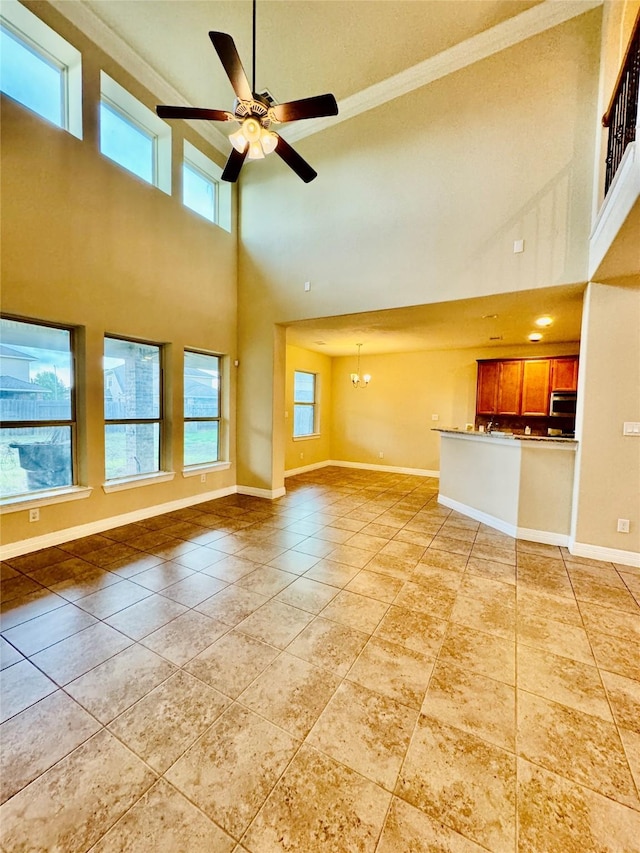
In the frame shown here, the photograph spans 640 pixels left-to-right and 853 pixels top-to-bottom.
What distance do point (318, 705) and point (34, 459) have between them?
3478mm

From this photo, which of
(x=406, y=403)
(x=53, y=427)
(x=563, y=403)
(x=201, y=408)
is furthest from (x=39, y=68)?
(x=563, y=403)

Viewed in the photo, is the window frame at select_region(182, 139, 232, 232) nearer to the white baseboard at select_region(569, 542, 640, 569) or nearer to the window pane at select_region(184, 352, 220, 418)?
the window pane at select_region(184, 352, 220, 418)

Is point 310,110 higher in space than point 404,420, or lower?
higher

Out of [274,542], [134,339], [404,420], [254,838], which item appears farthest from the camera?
[404,420]

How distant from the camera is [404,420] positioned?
25.5ft

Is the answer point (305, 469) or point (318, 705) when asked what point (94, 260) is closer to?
point (318, 705)

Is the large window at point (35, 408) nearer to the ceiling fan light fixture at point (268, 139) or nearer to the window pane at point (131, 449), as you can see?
the window pane at point (131, 449)

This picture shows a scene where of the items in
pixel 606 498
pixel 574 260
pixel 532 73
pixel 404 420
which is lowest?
pixel 606 498

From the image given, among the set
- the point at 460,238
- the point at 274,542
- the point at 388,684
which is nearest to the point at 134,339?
the point at 274,542

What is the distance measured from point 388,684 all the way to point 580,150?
4813mm

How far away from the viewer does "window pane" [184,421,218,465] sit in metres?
5.03

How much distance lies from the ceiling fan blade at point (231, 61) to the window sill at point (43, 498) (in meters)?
3.83

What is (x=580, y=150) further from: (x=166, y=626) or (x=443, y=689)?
(x=166, y=626)

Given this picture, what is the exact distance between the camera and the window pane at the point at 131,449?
160 inches
